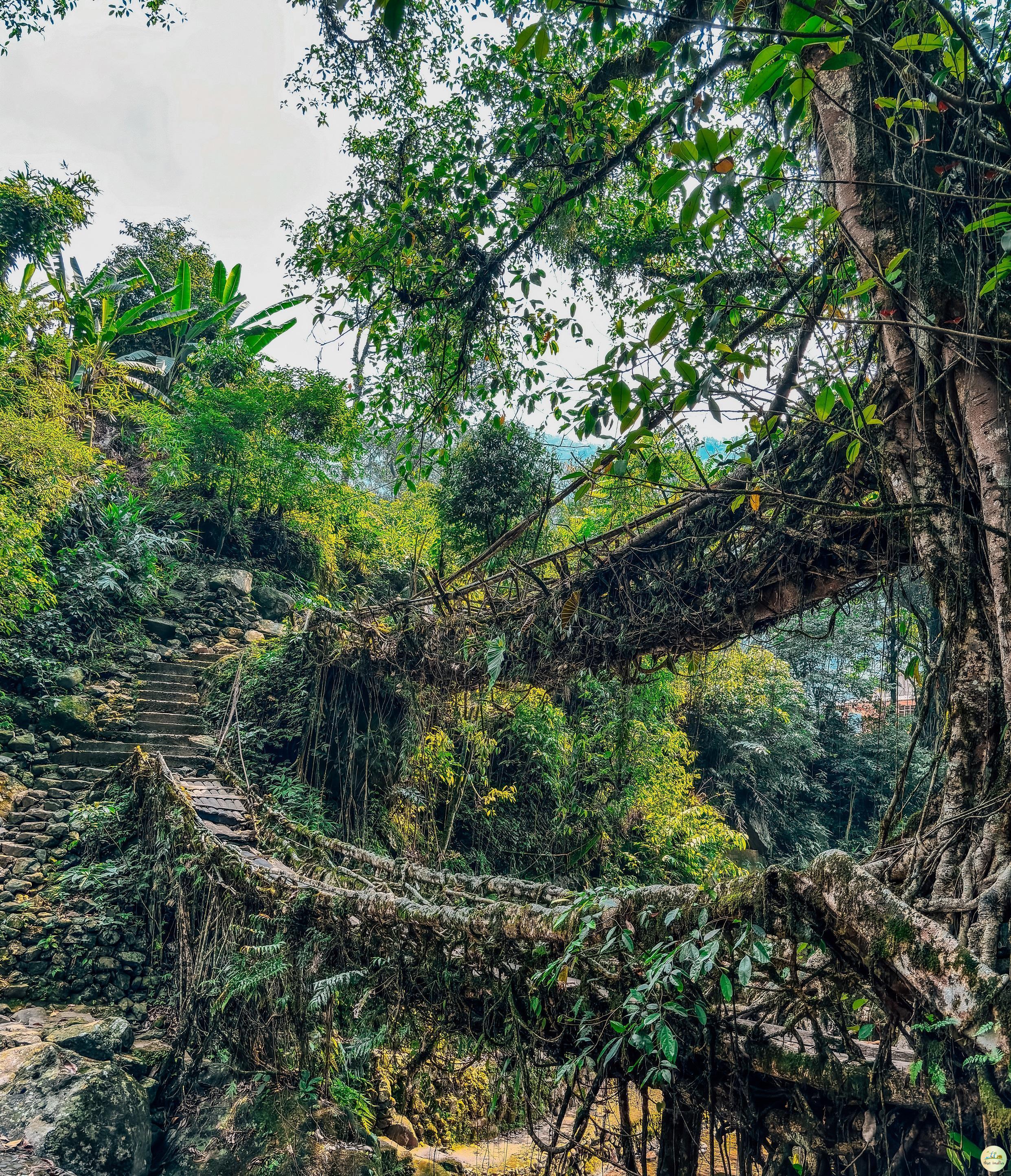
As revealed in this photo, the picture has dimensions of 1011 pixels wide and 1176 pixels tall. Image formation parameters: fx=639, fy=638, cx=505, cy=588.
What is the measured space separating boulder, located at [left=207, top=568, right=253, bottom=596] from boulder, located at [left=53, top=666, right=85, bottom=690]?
291cm

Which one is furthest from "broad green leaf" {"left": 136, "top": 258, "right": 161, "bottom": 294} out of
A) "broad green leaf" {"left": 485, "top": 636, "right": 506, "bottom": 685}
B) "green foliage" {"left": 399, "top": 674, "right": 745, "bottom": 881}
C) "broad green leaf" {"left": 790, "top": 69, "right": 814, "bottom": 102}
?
"broad green leaf" {"left": 790, "top": 69, "right": 814, "bottom": 102}

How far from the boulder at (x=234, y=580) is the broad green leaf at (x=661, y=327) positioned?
10073mm

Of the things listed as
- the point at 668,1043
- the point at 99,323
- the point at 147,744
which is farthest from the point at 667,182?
the point at 99,323

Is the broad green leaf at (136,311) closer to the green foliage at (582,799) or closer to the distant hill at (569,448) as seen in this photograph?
the distant hill at (569,448)

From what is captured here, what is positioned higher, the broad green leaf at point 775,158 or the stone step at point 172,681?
the broad green leaf at point 775,158

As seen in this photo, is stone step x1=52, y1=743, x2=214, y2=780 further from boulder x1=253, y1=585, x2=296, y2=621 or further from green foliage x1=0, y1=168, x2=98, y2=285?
green foliage x1=0, y1=168, x2=98, y2=285

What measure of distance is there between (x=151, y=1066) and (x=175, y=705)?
428 centimetres

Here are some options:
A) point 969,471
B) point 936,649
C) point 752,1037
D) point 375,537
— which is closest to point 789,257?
point 969,471

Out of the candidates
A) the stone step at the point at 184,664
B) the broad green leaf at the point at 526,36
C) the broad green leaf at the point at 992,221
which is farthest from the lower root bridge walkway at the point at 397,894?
the broad green leaf at the point at 526,36

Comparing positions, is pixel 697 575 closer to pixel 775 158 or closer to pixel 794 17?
pixel 775 158

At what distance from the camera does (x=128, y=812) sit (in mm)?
6176

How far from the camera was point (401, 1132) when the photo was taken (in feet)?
13.6

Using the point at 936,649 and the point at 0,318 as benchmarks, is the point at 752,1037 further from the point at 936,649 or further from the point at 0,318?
the point at 0,318

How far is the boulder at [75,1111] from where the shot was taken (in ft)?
11.8
